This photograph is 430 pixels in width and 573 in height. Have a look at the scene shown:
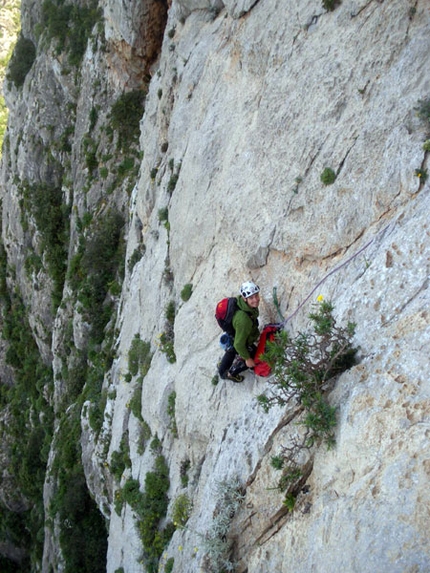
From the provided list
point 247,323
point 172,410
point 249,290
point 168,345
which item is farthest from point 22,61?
point 247,323

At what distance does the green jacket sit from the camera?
364 inches

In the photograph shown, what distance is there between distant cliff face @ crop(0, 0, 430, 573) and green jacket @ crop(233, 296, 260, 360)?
92 centimetres

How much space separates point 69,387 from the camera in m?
26.3

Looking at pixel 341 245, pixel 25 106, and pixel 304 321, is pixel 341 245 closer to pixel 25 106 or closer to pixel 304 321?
pixel 304 321

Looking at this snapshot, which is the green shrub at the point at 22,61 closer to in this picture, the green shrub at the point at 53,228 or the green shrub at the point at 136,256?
the green shrub at the point at 53,228

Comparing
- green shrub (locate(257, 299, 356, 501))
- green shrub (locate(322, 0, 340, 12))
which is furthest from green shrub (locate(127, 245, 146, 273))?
green shrub (locate(257, 299, 356, 501))

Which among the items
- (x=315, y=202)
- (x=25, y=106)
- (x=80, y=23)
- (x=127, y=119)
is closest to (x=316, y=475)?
(x=315, y=202)

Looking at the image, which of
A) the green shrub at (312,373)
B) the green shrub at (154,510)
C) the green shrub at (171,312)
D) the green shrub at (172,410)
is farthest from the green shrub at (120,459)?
the green shrub at (312,373)

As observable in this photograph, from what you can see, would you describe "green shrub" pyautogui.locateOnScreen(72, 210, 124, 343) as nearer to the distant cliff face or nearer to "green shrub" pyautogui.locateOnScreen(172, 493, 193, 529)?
the distant cliff face

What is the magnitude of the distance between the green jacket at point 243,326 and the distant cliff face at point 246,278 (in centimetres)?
92

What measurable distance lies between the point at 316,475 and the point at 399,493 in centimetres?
166

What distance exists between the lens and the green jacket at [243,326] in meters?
9.25

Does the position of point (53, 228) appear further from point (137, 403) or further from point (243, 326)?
point (243, 326)

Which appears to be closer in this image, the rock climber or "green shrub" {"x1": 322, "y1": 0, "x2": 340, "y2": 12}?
the rock climber
